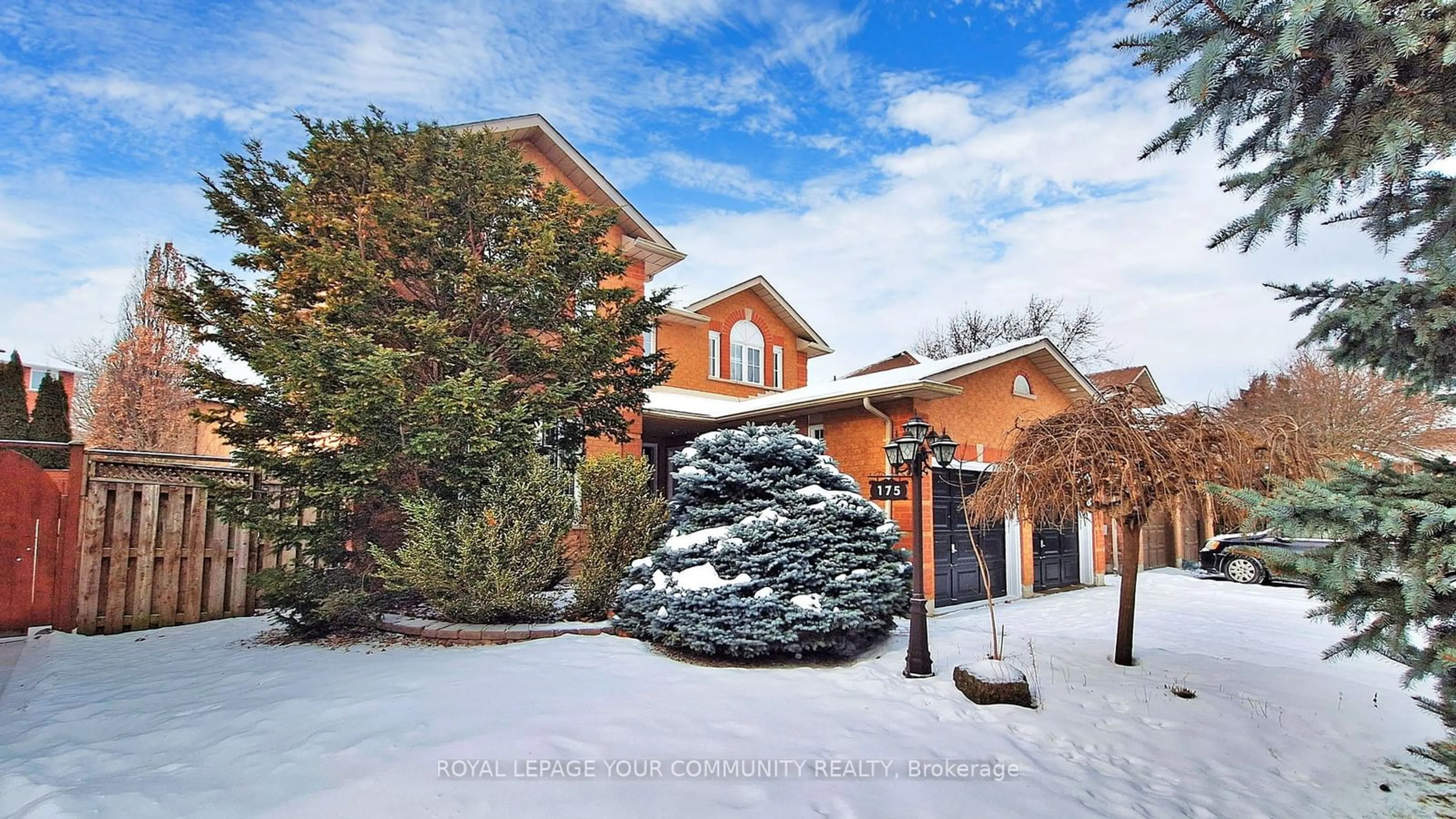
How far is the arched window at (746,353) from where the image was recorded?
16.7 metres

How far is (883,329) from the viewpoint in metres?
31.9

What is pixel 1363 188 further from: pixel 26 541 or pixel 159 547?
pixel 26 541

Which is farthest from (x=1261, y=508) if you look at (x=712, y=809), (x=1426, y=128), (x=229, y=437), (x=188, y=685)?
(x=229, y=437)

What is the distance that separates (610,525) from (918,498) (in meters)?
3.50

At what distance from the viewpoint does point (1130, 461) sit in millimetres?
6207

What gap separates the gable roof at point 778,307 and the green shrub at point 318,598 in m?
10.0

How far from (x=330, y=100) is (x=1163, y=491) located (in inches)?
426

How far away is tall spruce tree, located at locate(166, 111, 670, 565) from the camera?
270 inches

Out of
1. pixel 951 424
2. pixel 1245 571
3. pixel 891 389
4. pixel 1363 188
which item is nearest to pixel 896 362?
pixel 1245 571

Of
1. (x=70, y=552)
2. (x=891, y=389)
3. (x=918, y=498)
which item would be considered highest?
(x=891, y=389)

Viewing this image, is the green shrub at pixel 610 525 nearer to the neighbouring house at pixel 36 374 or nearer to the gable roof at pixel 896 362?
the gable roof at pixel 896 362

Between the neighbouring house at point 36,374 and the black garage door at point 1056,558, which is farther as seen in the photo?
the neighbouring house at point 36,374

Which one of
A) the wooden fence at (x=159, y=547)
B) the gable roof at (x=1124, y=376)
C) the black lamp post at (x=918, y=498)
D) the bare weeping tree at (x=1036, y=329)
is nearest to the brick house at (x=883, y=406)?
the black lamp post at (x=918, y=498)

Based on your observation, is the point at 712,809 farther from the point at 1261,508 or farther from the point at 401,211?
the point at 401,211
